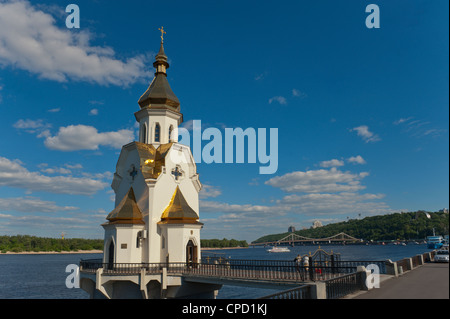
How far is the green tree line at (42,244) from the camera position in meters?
132

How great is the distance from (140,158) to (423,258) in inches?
913

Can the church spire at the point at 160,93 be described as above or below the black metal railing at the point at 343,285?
above

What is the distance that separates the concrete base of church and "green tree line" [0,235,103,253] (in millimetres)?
128624

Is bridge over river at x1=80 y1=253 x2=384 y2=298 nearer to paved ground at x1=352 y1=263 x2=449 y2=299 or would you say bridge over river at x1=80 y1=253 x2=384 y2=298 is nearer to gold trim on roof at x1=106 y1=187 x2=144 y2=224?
paved ground at x1=352 y1=263 x2=449 y2=299

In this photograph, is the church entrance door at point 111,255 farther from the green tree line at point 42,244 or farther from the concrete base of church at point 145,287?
the green tree line at point 42,244

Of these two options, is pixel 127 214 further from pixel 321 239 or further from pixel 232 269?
pixel 321 239

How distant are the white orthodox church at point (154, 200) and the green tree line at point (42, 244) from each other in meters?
127

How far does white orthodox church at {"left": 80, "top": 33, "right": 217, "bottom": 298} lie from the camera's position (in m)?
22.3

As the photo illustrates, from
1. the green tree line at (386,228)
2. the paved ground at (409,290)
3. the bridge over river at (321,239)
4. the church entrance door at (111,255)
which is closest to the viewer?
the paved ground at (409,290)

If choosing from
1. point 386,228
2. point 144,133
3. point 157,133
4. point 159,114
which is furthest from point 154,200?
point 386,228

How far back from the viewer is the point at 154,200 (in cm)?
2338

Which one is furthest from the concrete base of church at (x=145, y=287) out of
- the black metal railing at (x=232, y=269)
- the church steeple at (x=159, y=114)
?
the church steeple at (x=159, y=114)

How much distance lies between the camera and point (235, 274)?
1847 cm
